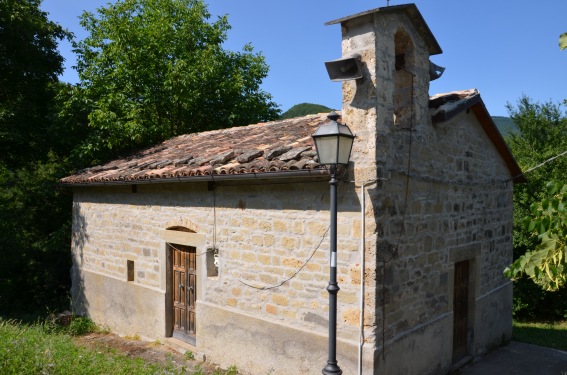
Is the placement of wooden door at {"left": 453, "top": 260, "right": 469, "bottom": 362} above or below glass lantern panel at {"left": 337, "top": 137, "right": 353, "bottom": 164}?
below

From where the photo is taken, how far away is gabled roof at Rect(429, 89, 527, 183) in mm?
6328

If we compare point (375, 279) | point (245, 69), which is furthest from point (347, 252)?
point (245, 69)

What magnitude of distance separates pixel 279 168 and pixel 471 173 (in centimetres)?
379

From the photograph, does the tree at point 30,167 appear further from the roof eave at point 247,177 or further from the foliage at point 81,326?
the roof eave at point 247,177

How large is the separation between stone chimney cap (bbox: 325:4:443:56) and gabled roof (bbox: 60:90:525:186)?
87 cm

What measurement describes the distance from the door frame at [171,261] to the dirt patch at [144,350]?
1.10 ft

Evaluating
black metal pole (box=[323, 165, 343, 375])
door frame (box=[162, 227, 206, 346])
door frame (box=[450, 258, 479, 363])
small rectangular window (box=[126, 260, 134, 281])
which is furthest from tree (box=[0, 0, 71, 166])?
door frame (box=[450, 258, 479, 363])

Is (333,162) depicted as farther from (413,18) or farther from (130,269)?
(130,269)

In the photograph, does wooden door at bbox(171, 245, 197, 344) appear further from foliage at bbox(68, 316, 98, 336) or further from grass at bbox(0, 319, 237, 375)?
foliage at bbox(68, 316, 98, 336)

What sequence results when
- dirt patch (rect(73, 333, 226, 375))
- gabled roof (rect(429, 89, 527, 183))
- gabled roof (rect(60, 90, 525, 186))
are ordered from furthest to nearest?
dirt patch (rect(73, 333, 226, 375)) → gabled roof (rect(429, 89, 527, 183)) → gabled roof (rect(60, 90, 525, 186))

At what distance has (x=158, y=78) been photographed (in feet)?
43.8

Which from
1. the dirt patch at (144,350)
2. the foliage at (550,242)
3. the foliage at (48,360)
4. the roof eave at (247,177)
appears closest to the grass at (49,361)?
the foliage at (48,360)

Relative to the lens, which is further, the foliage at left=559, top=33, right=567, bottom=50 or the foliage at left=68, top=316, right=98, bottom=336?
the foliage at left=68, top=316, right=98, bottom=336

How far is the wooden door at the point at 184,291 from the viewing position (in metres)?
7.64
